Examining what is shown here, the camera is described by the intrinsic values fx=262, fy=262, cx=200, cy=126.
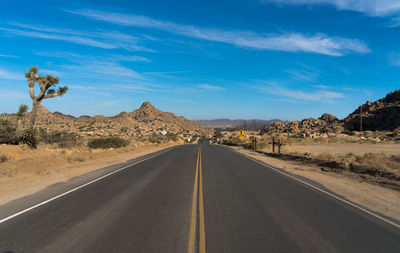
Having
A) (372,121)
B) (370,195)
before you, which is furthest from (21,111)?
(372,121)

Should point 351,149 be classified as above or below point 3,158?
above

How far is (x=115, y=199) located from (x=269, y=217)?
4.66 metres

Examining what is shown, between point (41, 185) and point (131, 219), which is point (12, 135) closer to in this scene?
point (41, 185)

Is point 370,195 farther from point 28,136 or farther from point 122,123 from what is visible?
point 122,123

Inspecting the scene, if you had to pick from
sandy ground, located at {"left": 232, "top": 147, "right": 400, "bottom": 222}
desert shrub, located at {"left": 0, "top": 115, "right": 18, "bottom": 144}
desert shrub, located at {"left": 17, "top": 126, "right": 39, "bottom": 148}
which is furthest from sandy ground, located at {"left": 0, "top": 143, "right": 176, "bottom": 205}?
sandy ground, located at {"left": 232, "top": 147, "right": 400, "bottom": 222}

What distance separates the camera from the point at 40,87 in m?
21.5

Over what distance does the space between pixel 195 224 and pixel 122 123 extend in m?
94.1

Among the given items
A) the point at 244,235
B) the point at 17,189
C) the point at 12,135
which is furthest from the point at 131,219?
the point at 12,135

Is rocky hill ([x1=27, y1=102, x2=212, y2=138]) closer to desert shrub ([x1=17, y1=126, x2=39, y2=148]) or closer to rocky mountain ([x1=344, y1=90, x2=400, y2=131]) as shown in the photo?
desert shrub ([x1=17, y1=126, x2=39, y2=148])

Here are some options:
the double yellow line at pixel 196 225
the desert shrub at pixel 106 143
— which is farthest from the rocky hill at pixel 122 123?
the double yellow line at pixel 196 225

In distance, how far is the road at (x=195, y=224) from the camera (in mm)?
4840

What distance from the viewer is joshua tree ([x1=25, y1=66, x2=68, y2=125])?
20.9 meters

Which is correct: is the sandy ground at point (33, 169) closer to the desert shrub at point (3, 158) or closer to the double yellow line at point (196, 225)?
the desert shrub at point (3, 158)

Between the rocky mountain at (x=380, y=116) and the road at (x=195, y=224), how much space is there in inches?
3407
